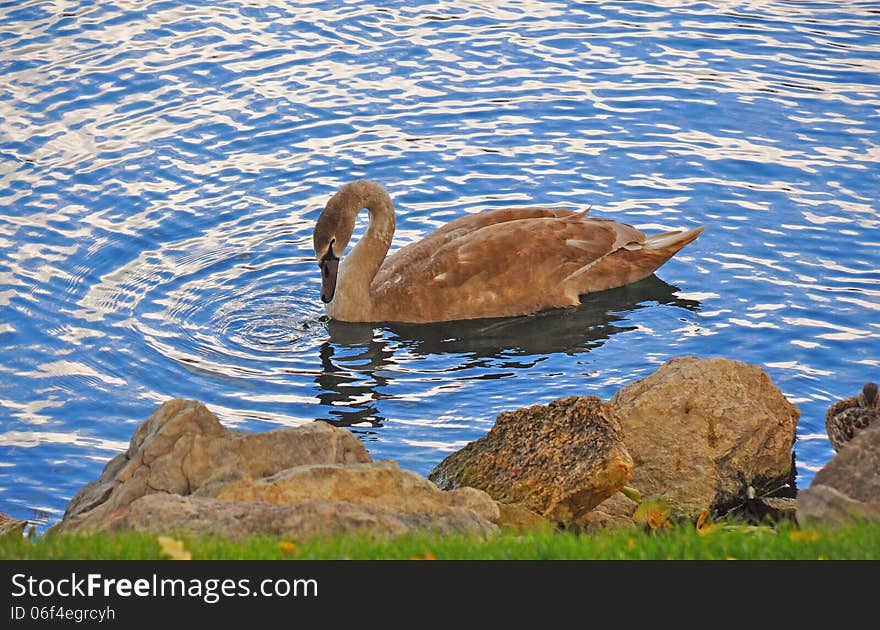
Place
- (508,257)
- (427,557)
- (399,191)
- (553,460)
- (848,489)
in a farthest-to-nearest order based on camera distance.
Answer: (399,191)
(508,257)
(553,460)
(848,489)
(427,557)

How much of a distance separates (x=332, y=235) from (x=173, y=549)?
676cm

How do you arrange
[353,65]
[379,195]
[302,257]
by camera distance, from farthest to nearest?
[353,65] → [302,257] → [379,195]

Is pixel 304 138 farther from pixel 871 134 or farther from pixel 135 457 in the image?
pixel 135 457

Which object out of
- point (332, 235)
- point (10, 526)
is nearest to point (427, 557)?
point (10, 526)

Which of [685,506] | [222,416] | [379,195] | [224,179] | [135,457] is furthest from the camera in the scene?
[224,179]

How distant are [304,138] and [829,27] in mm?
7804

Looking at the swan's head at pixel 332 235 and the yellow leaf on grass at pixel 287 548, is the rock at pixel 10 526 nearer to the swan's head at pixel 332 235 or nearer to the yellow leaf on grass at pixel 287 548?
the yellow leaf on grass at pixel 287 548

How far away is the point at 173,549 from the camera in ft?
20.4

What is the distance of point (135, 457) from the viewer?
8.24 m

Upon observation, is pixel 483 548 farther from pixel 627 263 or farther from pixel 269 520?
pixel 627 263

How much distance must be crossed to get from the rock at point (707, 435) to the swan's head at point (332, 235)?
397 centimetres

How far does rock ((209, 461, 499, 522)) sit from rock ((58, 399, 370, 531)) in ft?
1.57

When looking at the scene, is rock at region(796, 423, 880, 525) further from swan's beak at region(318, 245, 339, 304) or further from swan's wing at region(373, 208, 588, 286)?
swan's beak at region(318, 245, 339, 304)
